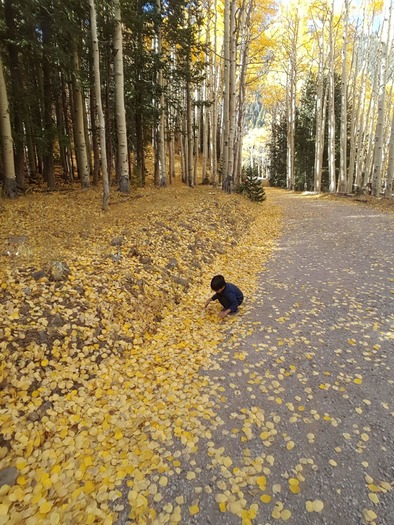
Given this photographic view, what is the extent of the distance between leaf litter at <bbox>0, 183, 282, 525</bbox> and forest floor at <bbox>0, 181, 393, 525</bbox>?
2 cm

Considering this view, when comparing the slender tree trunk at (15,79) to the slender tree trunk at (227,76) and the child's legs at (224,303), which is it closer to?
the slender tree trunk at (227,76)

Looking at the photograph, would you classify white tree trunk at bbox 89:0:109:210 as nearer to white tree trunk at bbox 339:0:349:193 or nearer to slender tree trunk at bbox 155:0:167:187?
slender tree trunk at bbox 155:0:167:187

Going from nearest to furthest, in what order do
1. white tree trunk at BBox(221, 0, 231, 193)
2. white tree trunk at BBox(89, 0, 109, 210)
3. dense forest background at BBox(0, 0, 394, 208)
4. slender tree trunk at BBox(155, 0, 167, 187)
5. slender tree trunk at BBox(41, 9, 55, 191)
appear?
white tree trunk at BBox(89, 0, 109, 210) → dense forest background at BBox(0, 0, 394, 208) → slender tree trunk at BBox(41, 9, 55, 191) → white tree trunk at BBox(221, 0, 231, 193) → slender tree trunk at BBox(155, 0, 167, 187)

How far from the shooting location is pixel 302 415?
3279 millimetres

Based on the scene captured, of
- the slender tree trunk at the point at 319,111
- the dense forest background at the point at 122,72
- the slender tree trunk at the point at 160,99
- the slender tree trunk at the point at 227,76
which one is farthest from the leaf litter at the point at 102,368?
the slender tree trunk at the point at 319,111

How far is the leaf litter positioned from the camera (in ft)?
8.56

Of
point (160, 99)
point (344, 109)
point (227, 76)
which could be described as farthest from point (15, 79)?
point (344, 109)

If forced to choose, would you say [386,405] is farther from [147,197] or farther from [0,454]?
[147,197]

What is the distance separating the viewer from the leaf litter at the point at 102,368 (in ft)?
8.56

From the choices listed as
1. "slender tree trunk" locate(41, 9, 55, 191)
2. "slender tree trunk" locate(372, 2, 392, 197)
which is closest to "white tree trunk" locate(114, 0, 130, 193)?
"slender tree trunk" locate(41, 9, 55, 191)

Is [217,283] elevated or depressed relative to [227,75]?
depressed

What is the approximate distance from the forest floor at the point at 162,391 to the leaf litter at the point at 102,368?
0.06ft

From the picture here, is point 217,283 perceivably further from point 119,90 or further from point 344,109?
point 344,109

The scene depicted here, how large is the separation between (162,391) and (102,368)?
90 cm
